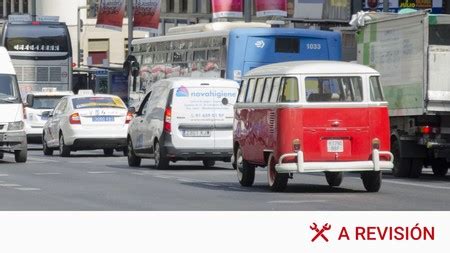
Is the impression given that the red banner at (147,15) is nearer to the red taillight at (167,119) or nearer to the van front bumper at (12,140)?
the van front bumper at (12,140)

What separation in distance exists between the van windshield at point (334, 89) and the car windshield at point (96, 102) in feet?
53.0

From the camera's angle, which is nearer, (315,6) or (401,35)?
(401,35)

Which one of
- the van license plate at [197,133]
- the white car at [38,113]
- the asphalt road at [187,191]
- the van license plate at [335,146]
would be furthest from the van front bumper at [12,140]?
the white car at [38,113]

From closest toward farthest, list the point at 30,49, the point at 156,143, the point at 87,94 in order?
the point at 156,143 → the point at 87,94 → the point at 30,49

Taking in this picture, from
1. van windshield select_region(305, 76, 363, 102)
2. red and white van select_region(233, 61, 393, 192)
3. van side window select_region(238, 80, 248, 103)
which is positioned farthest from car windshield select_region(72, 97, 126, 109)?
van windshield select_region(305, 76, 363, 102)

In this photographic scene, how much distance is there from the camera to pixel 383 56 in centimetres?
2884

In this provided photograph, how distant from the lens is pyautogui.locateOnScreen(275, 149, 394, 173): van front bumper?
70.6 feet

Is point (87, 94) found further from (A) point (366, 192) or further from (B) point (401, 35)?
(A) point (366, 192)

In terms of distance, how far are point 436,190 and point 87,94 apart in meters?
17.3

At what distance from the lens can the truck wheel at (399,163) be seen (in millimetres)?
27656

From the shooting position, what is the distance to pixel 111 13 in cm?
5712

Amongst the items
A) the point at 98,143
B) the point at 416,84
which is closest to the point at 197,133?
the point at 416,84

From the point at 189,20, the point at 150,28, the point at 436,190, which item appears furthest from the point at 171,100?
the point at 189,20

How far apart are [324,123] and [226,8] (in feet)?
95.6
